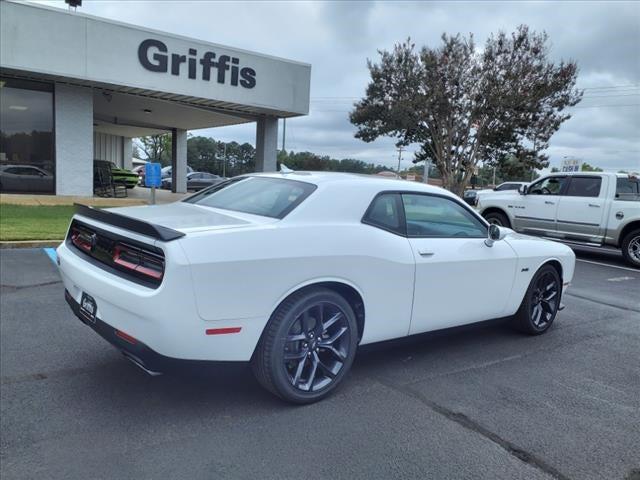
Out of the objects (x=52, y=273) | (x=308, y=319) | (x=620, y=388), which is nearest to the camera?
(x=308, y=319)

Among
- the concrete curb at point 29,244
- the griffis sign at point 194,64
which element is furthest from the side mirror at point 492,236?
the griffis sign at point 194,64

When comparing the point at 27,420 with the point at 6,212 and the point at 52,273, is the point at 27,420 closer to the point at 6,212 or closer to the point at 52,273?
the point at 52,273

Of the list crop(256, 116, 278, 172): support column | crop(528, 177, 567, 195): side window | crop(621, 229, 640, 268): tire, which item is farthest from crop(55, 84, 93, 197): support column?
crop(621, 229, 640, 268): tire

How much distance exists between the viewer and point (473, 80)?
22.0 m

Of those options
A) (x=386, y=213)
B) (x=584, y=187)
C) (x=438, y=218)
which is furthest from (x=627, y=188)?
(x=386, y=213)

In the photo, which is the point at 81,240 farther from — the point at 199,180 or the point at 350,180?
the point at 199,180

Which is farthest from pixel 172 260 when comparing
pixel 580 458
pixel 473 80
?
pixel 473 80

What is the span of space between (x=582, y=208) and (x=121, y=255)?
1074 centimetres

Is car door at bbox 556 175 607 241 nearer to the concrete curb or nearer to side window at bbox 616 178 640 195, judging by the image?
side window at bbox 616 178 640 195

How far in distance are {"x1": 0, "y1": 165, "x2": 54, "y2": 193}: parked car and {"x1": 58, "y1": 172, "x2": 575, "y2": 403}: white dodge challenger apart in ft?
40.9

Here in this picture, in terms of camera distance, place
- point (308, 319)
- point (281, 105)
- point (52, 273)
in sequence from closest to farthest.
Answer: point (308, 319)
point (52, 273)
point (281, 105)

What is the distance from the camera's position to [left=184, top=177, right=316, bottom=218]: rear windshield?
3570 millimetres

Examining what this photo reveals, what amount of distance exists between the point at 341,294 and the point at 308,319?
1.05ft

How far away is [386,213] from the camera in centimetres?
384
